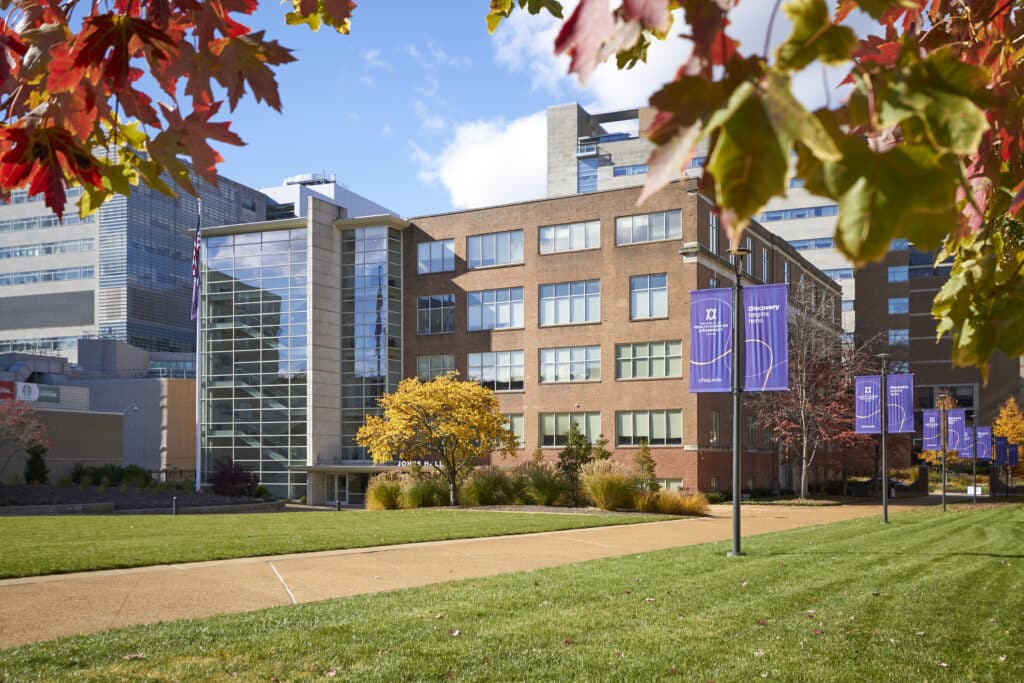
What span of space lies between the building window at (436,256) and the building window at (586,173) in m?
64.4

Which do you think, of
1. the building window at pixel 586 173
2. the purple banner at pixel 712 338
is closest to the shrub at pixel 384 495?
the purple banner at pixel 712 338

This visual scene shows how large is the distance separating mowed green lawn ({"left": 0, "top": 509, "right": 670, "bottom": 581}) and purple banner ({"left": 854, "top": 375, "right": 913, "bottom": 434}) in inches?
290

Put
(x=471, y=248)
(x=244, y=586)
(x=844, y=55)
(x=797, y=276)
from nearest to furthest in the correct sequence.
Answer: (x=844, y=55) < (x=244, y=586) < (x=471, y=248) < (x=797, y=276)

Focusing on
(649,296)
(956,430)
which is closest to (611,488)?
(956,430)

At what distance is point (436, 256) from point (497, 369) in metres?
8.04

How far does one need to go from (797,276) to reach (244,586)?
58.1m

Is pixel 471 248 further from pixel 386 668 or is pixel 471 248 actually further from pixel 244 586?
pixel 386 668

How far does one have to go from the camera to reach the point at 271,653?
24.7ft

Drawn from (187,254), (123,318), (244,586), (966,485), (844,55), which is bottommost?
(966,485)

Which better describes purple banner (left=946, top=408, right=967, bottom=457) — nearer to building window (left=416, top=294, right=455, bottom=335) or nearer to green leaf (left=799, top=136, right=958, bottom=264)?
building window (left=416, top=294, right=455, bottom=335)

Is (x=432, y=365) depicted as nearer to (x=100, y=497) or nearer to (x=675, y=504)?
(x=100, y=497)

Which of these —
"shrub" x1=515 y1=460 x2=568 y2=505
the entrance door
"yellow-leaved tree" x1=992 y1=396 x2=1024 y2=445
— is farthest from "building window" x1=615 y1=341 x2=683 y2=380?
"yellow-leaved tree" x1=992 y1=396 x2=1024 y2=445

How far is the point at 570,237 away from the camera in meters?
50.8

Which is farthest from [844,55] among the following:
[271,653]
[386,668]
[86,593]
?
[86,593]
